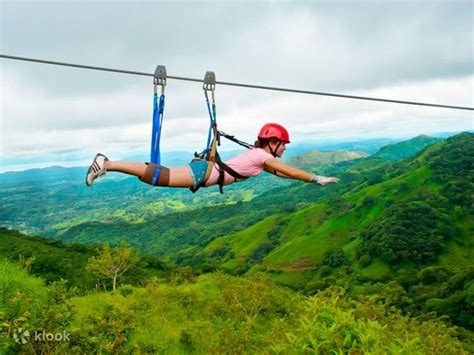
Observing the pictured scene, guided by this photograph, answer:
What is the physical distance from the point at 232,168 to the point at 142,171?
4.11 ft

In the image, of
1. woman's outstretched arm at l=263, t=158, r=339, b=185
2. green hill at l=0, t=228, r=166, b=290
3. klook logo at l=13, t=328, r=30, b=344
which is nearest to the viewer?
woman's outstretched arm at l=263, t=158, r=339, b=185

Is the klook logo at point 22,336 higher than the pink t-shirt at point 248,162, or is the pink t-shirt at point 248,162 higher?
the pink t-shirt at point 248,162

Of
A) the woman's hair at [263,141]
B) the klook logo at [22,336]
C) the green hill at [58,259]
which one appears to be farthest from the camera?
the green hill at [58,259]

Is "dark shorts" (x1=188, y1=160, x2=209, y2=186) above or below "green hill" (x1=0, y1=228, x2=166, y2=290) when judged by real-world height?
above

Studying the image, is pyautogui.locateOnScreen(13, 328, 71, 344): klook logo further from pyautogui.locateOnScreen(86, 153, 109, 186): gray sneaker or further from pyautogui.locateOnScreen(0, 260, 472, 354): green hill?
pyautogui.locateOnScreen(86, 153, 109, 186): gray sneaker

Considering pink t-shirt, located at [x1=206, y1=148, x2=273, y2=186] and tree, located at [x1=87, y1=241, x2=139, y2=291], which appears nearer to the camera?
pink t-shirt, located at [x1=206, y1=148, x2=273, y2=186]

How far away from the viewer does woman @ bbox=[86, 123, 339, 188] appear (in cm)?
548

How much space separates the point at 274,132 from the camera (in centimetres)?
612

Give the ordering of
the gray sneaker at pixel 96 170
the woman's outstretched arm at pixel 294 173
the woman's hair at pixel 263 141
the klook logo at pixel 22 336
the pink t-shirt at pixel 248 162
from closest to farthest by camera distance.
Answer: the gray sneaker at pixel 96 170 < the woman's outstretched arm at pixel 294 173 < the pink t-shirt at pixel 248 162 < the woman's hair at pixel 263 141 < the klook logo at pixel 22 336

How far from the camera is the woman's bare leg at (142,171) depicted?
215 inches

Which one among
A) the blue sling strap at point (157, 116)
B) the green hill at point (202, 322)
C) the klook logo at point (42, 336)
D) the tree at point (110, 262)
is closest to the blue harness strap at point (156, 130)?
the blue sling strap at point (157, 116)

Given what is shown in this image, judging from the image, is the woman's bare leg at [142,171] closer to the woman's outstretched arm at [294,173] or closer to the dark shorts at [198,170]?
the dark shorts at [198,170]

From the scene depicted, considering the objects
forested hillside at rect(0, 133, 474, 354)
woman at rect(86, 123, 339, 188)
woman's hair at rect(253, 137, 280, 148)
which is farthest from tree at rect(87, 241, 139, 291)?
woman at rect(86, 123, 339, 188)

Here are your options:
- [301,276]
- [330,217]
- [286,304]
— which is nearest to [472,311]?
[286,304]
